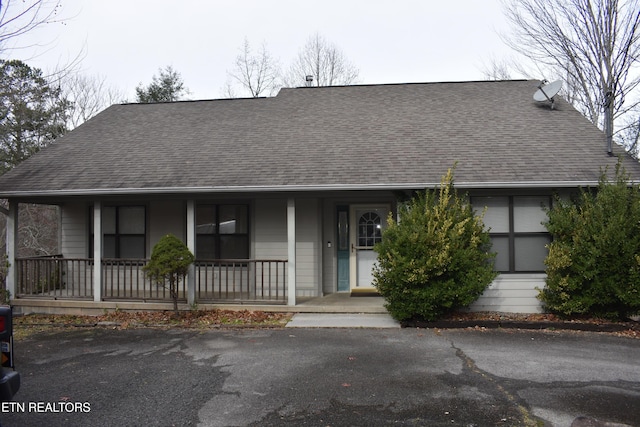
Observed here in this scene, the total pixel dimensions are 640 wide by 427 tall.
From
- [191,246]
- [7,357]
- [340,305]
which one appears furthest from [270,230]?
[7,357]

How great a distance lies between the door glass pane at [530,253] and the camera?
8.34 meters

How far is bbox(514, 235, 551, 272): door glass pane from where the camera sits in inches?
328

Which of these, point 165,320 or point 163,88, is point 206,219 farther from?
point 163,88

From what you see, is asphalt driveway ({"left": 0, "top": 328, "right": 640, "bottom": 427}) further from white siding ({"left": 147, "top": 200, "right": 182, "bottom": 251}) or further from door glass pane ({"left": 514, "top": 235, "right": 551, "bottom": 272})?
white siding ({"left": 147, "top": 200, "right": 182, "bottom": 251})

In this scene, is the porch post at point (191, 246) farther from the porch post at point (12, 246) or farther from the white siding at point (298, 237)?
the porch post at point (12, 246)

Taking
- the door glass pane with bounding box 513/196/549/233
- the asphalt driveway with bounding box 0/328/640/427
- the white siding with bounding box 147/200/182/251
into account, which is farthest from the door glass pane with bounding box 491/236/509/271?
the white siding with bounding box 147/200/182/251

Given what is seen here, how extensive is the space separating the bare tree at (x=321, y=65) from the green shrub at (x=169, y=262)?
2237cm

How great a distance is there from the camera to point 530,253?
329 inches

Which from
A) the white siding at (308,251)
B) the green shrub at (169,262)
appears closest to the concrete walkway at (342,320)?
the white siding at (308,251)

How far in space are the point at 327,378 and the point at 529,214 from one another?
5406 mm

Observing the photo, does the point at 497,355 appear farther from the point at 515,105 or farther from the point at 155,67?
the point at 155,67

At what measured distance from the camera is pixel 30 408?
4426 mm

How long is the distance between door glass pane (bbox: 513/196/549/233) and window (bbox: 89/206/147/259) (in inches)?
321

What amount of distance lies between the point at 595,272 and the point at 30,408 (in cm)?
813
